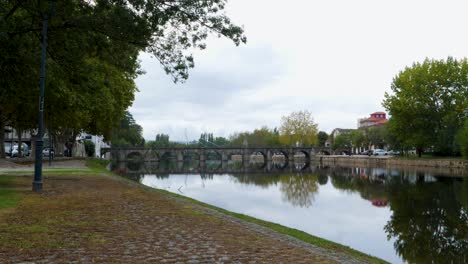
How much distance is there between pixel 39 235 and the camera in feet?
30.7

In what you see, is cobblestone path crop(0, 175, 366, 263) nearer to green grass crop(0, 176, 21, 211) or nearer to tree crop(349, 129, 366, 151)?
green grass crop(0, 176, 21, 211)

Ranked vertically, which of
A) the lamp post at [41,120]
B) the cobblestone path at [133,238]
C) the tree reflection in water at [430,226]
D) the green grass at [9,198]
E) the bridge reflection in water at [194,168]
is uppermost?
the lamp post at [41,120]

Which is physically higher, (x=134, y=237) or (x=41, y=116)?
(x=41, y=116)

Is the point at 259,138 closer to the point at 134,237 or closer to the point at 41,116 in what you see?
the point at 41,116

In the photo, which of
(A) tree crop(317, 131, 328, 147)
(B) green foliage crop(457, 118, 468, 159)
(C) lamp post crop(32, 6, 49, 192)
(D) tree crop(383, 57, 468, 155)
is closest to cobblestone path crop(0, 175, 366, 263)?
(C) lamp post crop(32, 6, 49, 192)

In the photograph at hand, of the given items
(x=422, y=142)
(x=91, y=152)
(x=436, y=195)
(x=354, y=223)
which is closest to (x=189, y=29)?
(x=354, y=223)

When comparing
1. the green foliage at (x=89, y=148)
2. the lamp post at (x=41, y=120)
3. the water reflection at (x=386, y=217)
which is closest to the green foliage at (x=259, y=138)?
the green foliage at (x=89, y=148)

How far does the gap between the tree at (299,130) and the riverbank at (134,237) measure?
117m

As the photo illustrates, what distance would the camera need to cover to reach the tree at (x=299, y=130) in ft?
429

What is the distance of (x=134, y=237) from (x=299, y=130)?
406 ft

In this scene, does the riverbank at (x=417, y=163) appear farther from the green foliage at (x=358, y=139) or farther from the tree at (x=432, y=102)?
the green foliage at (x=358, y=139)

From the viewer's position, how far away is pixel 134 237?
31.6ft

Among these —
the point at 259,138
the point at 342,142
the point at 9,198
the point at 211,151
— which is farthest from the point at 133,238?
the point at 259,138

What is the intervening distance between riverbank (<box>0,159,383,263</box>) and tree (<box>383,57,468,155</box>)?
64894mm
